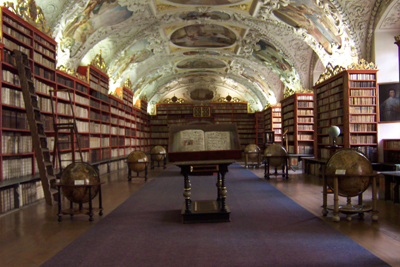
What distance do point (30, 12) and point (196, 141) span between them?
6.17 meters

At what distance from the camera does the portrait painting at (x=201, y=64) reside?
21.8 meters

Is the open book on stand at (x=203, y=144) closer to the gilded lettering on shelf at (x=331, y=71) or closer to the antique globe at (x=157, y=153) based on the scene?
the gilded lettering on shelf at (x=331, y=71)

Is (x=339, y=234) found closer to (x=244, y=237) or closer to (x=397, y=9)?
(x=244, y=237)

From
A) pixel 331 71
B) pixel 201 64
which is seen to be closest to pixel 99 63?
pixel 331 71

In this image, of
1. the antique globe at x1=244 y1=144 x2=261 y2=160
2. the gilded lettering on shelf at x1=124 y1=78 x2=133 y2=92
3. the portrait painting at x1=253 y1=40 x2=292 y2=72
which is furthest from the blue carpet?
the gilded lettering on shelf at x1=124 y1=78 x2=133 y2=92

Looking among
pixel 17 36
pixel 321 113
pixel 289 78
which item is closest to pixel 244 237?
pixel 17 36

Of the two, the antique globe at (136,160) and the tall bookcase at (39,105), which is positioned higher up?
the tall bookcase at (39,105)

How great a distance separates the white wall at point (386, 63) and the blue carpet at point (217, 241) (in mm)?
5839

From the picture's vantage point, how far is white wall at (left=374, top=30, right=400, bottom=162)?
10.3 metres

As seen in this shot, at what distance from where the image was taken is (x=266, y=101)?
2495 centimetres

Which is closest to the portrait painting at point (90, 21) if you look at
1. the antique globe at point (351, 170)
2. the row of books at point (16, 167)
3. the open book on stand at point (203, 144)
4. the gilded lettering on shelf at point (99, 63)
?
the gilded lettering on shelf at point (99, 63)

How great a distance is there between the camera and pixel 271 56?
55.9ft

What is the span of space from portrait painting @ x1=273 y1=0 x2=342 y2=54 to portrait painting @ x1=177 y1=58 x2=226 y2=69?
9520 millimetres

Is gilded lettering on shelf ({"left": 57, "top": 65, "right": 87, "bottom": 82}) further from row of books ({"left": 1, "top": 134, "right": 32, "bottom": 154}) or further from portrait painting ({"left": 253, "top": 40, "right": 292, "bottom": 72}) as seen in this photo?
portrait painting ({"left": 253, "top": 40, "right": 292, "bottom": 72})
